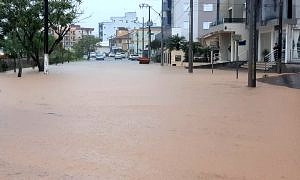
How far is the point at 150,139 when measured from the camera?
1140cm

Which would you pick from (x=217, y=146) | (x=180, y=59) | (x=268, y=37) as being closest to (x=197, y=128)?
(x=217, y=146)

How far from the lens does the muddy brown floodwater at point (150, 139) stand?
Answer: 28.1 feet

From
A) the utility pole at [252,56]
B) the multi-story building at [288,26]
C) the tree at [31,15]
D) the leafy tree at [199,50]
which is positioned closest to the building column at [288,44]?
the multi-story building at [288,26]

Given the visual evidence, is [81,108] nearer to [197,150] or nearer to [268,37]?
[197,150]

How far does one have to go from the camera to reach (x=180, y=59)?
2872 inches

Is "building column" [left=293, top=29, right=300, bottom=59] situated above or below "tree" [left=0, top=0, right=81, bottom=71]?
below

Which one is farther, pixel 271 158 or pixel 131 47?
pixel 131 47

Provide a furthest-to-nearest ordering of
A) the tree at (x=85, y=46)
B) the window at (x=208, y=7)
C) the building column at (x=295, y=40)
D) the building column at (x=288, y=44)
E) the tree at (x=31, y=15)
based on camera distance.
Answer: the tree at (x=85, y=46)
the window at (x=208, y=7)
the building column at (x=295, y=40)
the building column at (x=288, y=44)
the tree at (x=31, y=15)

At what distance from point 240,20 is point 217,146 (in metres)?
53.1

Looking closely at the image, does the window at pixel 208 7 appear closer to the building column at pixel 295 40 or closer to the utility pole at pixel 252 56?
the building column at pixel 295 40

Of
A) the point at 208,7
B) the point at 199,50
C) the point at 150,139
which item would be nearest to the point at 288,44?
the point at 199,50

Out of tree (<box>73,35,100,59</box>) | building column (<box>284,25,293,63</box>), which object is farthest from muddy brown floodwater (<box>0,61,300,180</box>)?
tree (<box>73,35,100,59</box>)

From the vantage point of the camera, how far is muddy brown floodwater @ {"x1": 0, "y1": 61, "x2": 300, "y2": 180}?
8578 mm

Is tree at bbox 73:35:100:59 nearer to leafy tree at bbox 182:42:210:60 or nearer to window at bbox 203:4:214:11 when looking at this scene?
window at bbox 203:4:214:11
